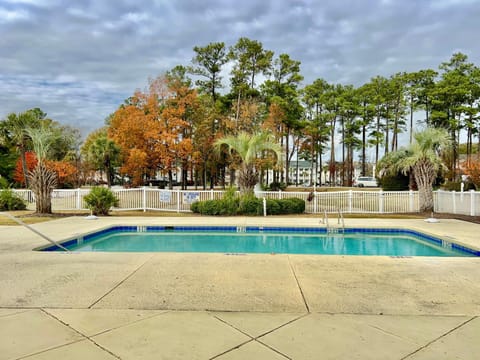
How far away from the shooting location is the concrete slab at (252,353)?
238 centimetres

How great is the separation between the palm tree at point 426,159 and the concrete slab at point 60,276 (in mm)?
12395

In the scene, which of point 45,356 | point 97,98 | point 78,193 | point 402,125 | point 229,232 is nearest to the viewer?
point 45,356

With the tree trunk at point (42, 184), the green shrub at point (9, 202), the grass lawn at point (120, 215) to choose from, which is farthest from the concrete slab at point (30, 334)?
the green shrub at point (9, 202)

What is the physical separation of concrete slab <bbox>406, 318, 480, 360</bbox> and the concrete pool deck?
0.04ft

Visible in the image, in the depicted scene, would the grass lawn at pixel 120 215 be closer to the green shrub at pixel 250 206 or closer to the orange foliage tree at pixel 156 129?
the green shrub at pixel 250 206

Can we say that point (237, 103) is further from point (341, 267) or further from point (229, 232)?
point (341, 267)

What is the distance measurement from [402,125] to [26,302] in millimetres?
Result: 38334

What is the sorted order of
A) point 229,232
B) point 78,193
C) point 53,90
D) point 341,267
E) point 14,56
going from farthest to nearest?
point 53,90 → point 14,56 → point 78,193 → point 229,232 → point 341,267

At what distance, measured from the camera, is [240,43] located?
2353 cm

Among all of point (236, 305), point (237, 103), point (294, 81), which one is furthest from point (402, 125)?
point (236, 305)

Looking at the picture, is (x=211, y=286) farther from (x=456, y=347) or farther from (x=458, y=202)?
(x=458, y=202)

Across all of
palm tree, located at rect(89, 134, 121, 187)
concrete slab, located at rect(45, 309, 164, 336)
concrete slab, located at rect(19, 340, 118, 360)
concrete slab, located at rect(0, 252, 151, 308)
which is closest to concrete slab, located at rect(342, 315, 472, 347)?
concrete slab, located at rect(45, 309, 164, 336)

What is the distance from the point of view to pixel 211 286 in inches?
163

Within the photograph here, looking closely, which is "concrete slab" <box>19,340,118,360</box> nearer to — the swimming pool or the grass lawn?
the swimming pool
